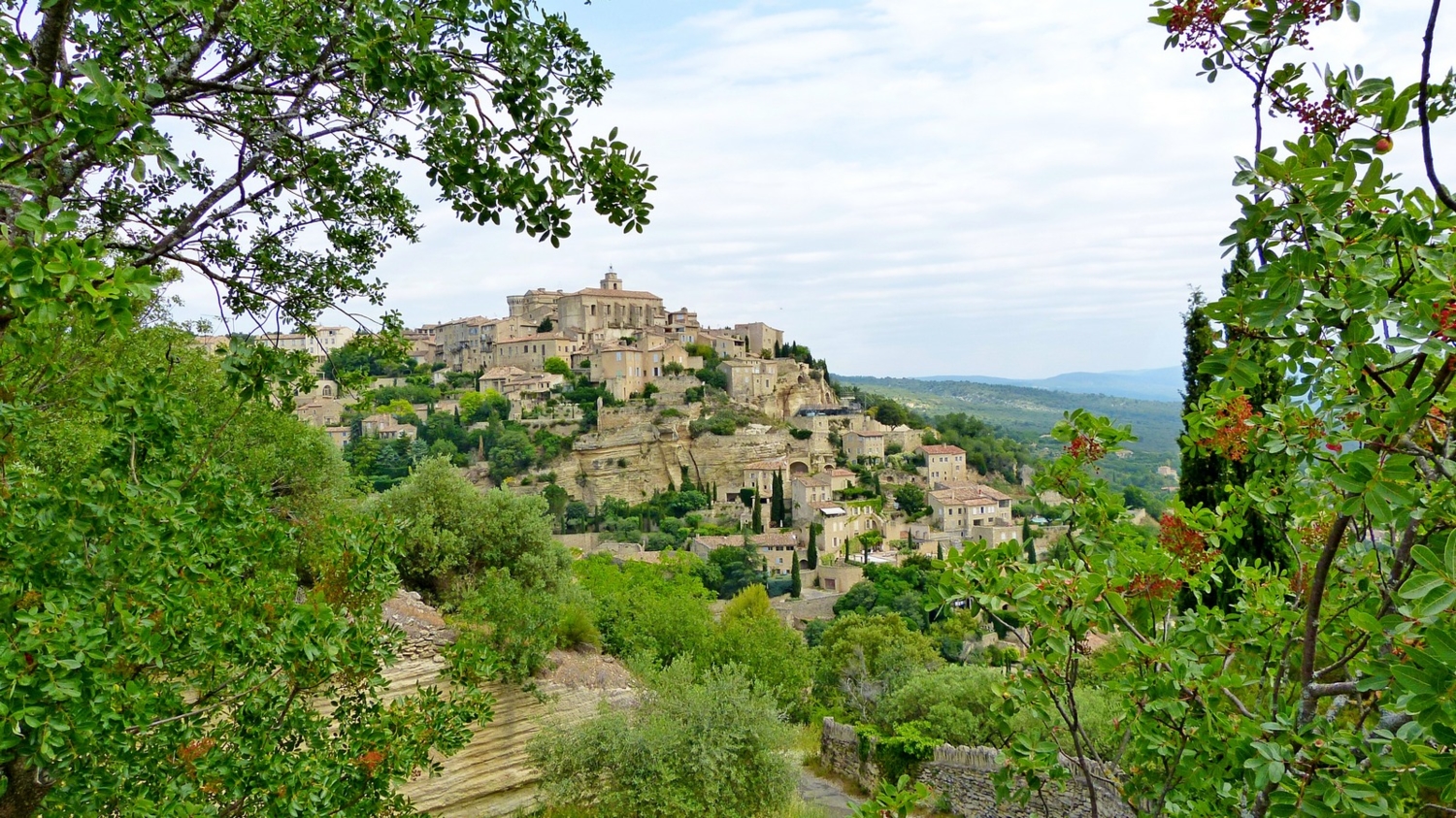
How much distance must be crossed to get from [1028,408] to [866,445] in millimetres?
119992

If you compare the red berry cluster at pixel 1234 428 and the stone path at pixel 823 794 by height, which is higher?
the red berry cluster at pixel 1234 428

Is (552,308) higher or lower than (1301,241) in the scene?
higher

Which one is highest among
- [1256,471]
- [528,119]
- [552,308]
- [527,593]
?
[552,308]

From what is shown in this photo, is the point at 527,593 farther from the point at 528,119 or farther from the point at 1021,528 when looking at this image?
the point at 1021,528

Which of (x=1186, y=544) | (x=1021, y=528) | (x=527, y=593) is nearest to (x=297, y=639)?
(x=1186, y=544)

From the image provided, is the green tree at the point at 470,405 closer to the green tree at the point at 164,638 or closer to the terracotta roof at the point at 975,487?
the terracotta roof at the point at 975,487

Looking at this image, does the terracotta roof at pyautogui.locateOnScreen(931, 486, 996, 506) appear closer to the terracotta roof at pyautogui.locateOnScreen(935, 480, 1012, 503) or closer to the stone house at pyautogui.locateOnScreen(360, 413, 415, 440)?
the terracotta roof at pyautogui.locateOnScreen(935, 480, 1012, 503)

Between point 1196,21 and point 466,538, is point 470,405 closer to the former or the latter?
point 466,538

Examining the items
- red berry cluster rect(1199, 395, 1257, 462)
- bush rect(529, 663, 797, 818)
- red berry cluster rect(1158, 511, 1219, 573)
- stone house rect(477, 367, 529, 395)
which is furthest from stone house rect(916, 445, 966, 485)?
red berry cluster rect(1199, 395, 1257, 462)

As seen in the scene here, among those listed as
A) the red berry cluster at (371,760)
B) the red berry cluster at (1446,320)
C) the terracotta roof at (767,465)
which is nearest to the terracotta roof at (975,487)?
the terracotta roof at (767,465)

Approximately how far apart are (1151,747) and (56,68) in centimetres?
397

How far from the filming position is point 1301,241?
5.90 feet

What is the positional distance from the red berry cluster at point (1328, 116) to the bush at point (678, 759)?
8.78 meters

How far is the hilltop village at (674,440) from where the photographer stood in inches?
1943
